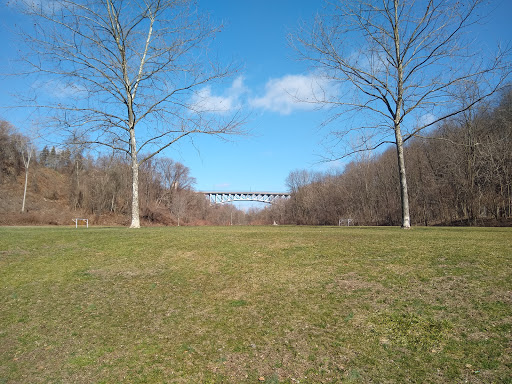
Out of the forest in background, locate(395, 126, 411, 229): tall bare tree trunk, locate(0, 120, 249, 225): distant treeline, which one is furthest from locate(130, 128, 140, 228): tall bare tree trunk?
locate(0, 120, 249, 225): distant treeline

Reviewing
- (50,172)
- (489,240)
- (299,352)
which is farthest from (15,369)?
(50,172)

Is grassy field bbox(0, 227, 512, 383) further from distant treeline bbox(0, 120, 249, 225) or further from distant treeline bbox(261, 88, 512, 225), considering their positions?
distant treeline bbox(0, 120, 249, 225)

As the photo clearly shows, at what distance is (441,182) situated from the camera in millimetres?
37125

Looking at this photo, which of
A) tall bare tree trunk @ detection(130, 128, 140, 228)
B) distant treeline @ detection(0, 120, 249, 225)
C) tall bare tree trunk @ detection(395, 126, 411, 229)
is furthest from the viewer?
distant treeline @ detection(0, 120, 249, 225)

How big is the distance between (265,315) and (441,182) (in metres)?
37.6

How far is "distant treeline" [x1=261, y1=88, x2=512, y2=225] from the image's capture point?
30.0 meters

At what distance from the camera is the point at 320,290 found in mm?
6141

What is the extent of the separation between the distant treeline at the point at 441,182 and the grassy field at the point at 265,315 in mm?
11241

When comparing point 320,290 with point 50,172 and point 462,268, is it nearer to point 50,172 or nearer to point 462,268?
point 462,268

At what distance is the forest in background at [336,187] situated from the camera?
3088 centimetres

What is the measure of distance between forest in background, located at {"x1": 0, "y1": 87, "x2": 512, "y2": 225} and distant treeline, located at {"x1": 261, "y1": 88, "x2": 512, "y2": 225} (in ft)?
0.40

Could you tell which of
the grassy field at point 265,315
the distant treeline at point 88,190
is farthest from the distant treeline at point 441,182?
the distant treeline at point 88,190

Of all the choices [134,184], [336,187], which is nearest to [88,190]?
[336,187]

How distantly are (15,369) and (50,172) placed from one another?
78.8 m
